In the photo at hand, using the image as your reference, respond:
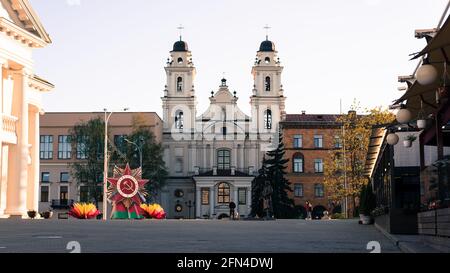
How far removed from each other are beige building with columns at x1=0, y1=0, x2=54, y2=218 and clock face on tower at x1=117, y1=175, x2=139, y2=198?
673 centimetres

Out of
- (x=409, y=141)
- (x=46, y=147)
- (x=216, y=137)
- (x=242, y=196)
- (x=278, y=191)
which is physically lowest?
(x=242, y=196)

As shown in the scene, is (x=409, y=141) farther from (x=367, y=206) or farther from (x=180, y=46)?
(x=180, y=46)

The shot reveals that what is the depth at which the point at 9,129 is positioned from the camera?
4644 centimetres

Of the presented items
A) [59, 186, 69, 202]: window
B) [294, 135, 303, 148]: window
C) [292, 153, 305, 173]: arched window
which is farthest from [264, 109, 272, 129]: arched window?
[59, 186, 69, 202]: window

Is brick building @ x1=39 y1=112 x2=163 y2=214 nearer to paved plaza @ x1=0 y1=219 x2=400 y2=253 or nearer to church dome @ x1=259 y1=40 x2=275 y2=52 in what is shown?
church dome @ x1=259 y1=40 x2=275 y2=52

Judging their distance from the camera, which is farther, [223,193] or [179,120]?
[179,120]

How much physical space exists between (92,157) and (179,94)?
2530cm

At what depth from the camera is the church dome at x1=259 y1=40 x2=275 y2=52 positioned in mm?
114594

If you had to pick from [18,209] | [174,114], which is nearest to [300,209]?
[174,114]

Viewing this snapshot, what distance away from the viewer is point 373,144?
3112 cm

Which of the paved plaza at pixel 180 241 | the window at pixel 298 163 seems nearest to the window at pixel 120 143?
the window at pixel 298 163

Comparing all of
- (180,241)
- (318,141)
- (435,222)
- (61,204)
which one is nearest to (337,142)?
(318,141)

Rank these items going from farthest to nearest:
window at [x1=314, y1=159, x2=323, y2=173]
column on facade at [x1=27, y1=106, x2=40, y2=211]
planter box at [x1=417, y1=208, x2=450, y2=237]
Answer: window at [x1=314, y1=159, x2=323, y2=173] < column on facade at [x1=27, y1=106, x2=40, y2=211] < planter box at [x1=417, y1=208, x2=450, y2=237]
